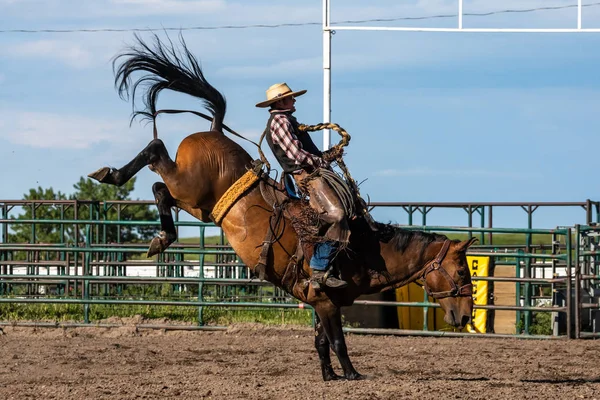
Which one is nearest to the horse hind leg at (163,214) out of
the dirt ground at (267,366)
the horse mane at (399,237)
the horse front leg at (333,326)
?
the dirt ground at (267,366)

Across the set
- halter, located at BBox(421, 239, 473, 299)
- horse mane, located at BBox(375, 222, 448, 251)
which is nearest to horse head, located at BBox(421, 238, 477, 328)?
halter, located at BBox(421, 239, 473, 299)

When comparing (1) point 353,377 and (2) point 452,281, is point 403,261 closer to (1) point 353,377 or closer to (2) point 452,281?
(2) point 452,281

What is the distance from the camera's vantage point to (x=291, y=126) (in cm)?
788

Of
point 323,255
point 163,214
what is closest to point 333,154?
point 323,255

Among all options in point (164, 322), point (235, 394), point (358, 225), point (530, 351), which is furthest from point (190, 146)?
point (164, 322)

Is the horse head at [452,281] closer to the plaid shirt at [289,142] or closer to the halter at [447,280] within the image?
the halter at [447,280]

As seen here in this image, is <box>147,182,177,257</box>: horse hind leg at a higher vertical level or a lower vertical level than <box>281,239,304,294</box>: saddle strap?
higher

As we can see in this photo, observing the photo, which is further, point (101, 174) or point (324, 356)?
point (324, 356)

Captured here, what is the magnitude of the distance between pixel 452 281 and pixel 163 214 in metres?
2.44

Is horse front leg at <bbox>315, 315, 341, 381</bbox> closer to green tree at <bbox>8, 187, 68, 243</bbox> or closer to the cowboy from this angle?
the cowboy

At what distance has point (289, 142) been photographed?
7.81 metres

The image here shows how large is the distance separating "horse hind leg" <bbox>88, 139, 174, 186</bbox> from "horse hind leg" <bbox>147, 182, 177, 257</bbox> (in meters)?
0.19

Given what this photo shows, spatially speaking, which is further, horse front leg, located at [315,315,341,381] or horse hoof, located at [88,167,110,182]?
horse front leg, located at [315,315,341,381]

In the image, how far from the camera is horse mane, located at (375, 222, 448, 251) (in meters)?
8.06
